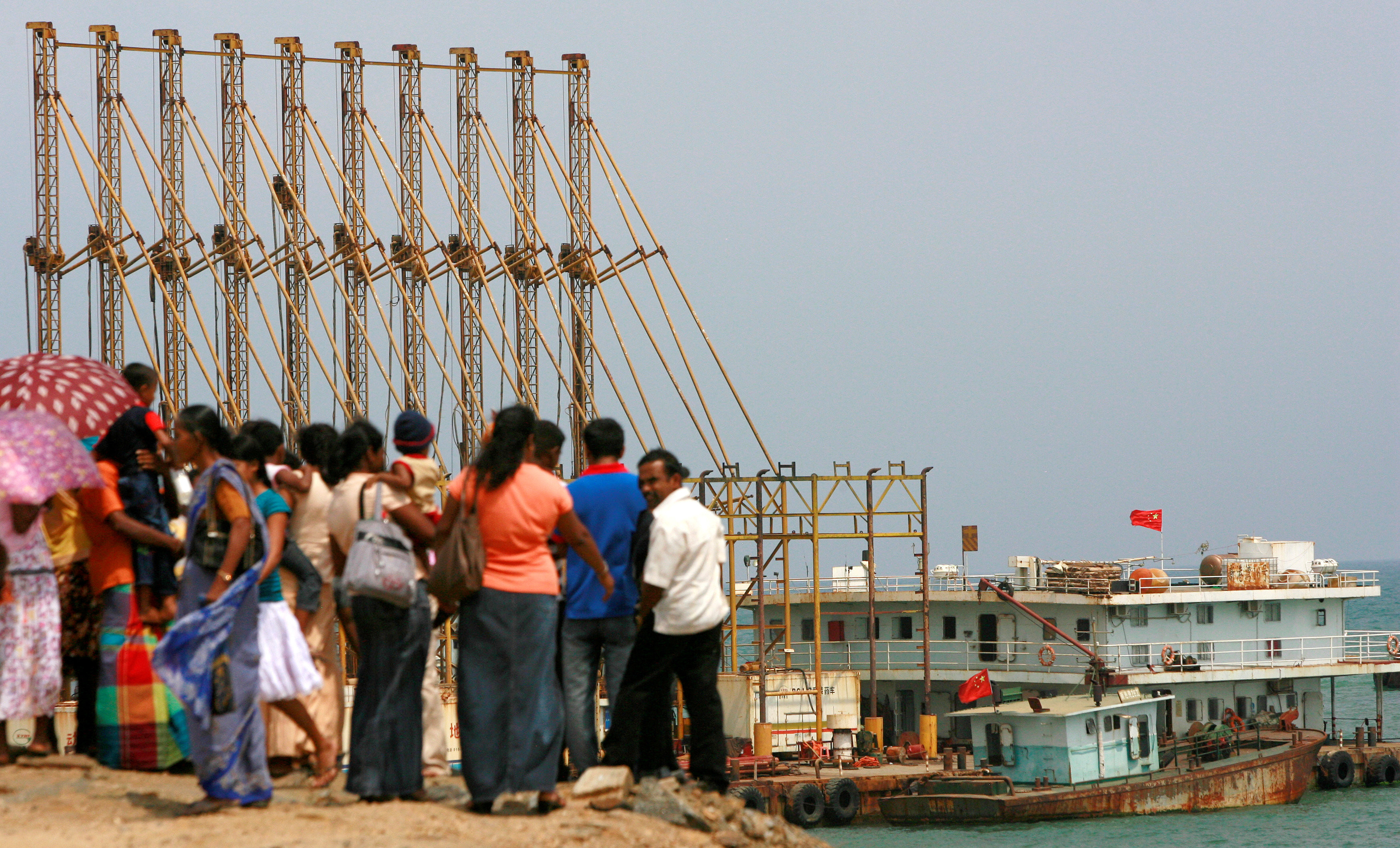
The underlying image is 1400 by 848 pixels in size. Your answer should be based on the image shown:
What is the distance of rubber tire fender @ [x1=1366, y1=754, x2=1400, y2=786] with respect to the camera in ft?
139

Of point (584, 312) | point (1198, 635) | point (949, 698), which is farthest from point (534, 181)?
point (1198, 635)

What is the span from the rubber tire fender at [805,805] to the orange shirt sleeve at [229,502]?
2775cm

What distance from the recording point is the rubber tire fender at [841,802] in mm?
34656

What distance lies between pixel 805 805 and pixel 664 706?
26.8m

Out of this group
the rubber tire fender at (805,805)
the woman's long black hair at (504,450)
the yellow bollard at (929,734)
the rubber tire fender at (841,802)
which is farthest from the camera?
the yellow bollard at (929,734)

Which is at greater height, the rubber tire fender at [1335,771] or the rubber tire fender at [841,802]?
the rubber tire fender at [841,802]

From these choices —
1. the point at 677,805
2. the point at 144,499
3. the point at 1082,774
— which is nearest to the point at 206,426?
the point at 144,499

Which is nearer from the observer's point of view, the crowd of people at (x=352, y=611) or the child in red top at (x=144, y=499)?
the crowd of people at (x=352, y=611)

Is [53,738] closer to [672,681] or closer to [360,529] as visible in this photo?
[360,529]

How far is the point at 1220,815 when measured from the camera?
36.6 meters

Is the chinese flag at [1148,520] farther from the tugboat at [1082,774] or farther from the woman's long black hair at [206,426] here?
the woman's long black hair at [206,426]

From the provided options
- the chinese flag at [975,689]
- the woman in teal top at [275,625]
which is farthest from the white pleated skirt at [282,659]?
the chinese flag at [975,689]

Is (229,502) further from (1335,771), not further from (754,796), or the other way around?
(1335,771)

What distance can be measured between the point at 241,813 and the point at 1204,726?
120 feet
